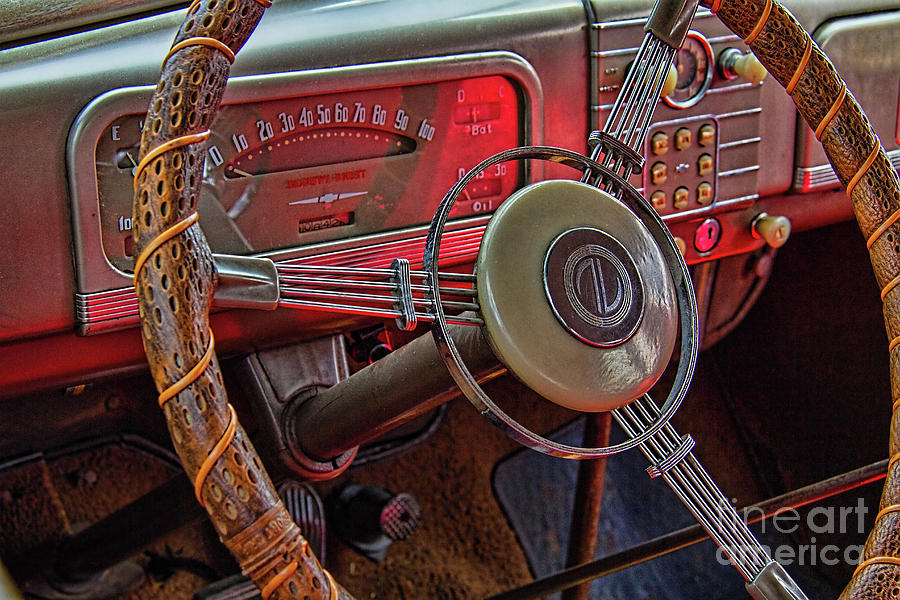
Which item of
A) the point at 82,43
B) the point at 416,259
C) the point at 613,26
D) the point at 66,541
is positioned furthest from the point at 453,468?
the point at 82,43

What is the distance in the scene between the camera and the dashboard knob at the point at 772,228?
134 centimetres

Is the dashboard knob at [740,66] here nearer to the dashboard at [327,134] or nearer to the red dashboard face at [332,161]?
the dashboard at [327,134]

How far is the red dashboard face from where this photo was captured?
0.92m

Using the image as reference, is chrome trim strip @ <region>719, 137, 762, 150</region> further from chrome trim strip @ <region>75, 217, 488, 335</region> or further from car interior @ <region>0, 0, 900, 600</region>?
chrome trim strip @ <region>75, 217, 488, 335</region>

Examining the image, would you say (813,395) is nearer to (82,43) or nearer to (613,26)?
(613,26)

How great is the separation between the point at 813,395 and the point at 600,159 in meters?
1.08

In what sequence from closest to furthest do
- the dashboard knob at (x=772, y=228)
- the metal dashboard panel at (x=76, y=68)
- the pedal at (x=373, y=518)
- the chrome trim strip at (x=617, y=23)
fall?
the metal dashboard panel at (x=76, y=68) < the chrome trim strip at (x=617, y=23) < the dashboard knob at (x=772, y=228) < the pedal at (x=373, y=518)

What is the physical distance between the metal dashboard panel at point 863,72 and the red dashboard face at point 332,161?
465 mm

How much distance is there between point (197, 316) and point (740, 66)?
0.83m

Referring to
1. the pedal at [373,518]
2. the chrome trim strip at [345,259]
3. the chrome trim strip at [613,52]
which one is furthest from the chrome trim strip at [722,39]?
the pedal at [373,518]

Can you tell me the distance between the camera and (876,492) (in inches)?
64.4

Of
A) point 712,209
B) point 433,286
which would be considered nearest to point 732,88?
point 712,209

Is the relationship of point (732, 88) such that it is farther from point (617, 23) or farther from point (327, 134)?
point (327, 134)

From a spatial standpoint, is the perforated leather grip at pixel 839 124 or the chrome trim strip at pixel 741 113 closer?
the perforated leather grip at pixel 839 124
